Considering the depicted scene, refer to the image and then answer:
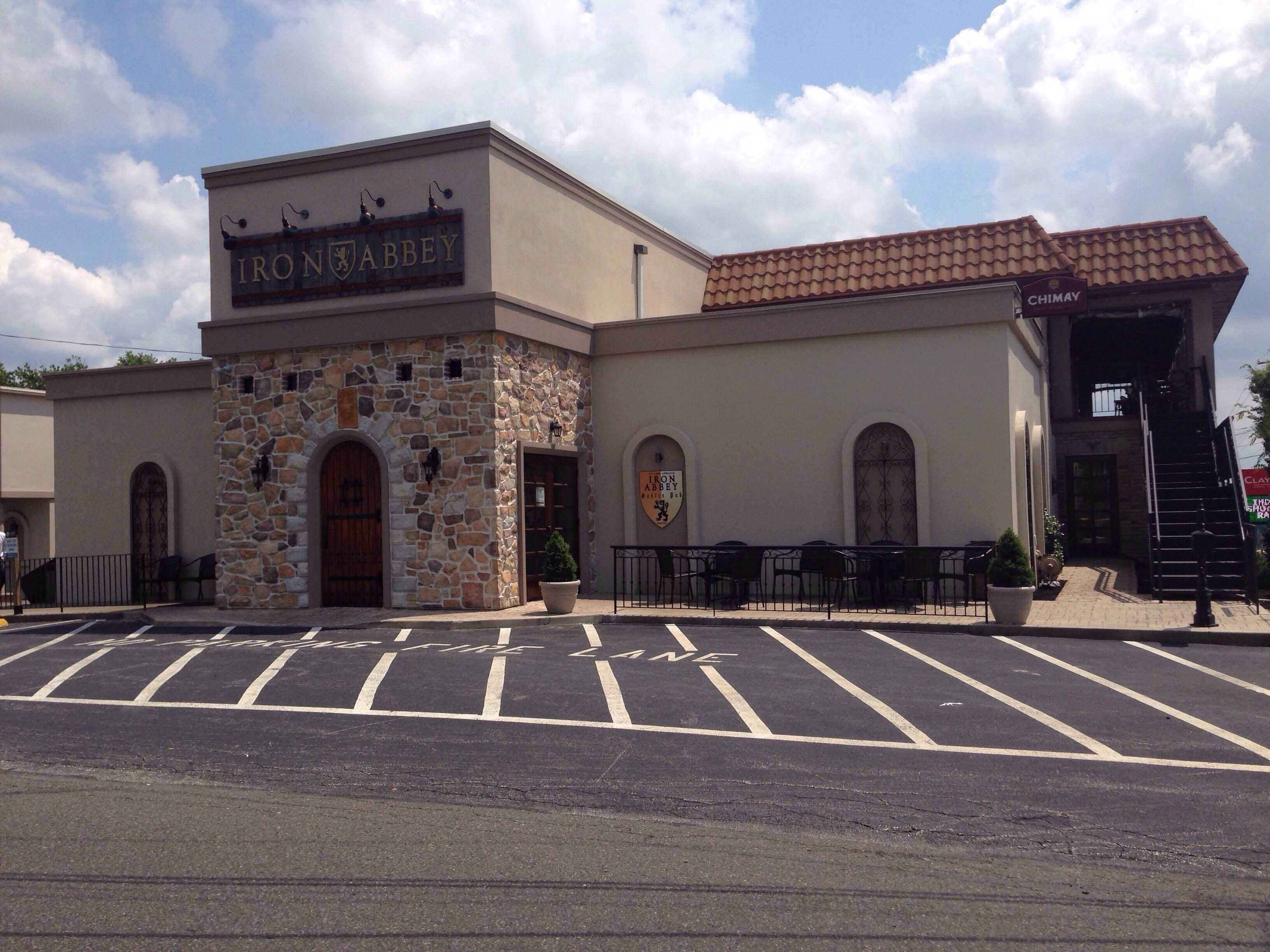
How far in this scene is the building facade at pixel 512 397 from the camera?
671 inches

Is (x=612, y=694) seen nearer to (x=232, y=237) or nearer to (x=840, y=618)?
(x=840, y=618)

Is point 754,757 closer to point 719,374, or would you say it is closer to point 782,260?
point 719,374

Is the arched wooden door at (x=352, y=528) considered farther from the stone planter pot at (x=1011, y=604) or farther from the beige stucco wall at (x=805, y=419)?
the stone planter pot at (x=1011, y=604)

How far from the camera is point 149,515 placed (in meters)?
21.5

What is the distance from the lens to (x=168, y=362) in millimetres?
21359

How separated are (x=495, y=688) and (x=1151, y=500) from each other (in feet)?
40.9

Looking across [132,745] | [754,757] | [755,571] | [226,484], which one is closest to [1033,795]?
[754,757]

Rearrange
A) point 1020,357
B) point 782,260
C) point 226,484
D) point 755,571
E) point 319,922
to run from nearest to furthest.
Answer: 1. point 319,922
2. point 755,571
3. point 226,484
4. point 1020,357
5. point 782,260

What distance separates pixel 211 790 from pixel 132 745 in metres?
1.78

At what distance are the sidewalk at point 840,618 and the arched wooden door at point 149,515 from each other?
2024 mm

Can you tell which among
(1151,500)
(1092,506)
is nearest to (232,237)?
(1151,500)

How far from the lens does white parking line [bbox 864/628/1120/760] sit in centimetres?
809

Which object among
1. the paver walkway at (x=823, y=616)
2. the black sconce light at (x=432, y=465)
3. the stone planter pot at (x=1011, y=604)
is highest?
the black sconce light at (x=432, y=465)

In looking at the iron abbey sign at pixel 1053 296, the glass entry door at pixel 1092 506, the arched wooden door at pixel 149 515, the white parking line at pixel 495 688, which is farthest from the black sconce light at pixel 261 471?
the glass entry door at pixel 1092 506
